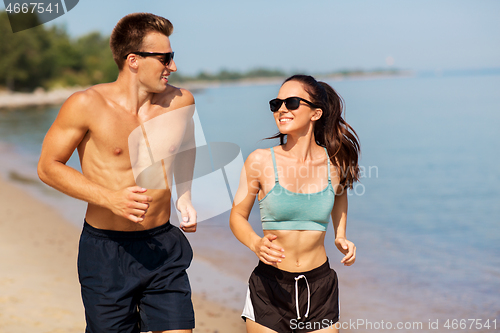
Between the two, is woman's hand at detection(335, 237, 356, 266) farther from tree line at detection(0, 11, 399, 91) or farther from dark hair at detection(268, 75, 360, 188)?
tree line at detection(0, 11, 399, 91)

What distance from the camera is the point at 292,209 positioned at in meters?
2.99

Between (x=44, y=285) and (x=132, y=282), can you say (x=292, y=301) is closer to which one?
(x=132, y=282)

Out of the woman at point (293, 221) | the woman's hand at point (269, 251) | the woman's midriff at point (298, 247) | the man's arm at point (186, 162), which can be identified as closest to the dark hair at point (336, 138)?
the woman at point (293, 221)

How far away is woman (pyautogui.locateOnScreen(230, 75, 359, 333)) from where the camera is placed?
2.99 meters

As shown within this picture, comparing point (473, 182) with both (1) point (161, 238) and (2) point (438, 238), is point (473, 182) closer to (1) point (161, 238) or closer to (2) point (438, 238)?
(2) point (438, 238)

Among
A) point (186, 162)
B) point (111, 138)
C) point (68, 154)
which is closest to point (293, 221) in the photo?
point (186, 162)

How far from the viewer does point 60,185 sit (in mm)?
2766

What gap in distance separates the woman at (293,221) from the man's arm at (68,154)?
0.78 meters

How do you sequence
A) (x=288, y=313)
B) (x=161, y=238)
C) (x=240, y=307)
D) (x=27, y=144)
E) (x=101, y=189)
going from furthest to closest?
1. (x=27, y=144)
2. (x=240, y=307)
3. (x=161, y=238)
4. (x=288, y=313)
5. (x=101, y=189)

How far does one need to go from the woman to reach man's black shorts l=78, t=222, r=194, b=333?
0.45 metres

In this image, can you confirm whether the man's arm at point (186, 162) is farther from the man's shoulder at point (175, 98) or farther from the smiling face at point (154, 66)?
the smiling face at point (154, 66)

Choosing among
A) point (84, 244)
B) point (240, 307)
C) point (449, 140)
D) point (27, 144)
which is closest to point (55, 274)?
point (240, 307)

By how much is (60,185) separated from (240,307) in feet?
11.7

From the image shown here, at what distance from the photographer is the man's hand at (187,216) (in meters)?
3.11
